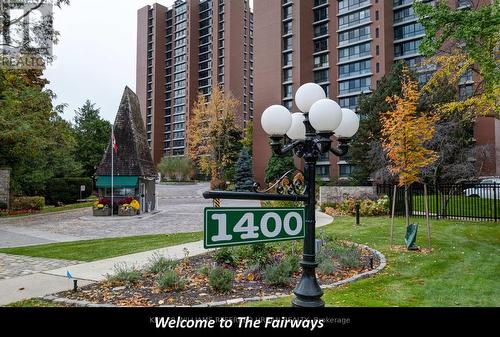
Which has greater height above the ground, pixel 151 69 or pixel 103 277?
pixel 151 69

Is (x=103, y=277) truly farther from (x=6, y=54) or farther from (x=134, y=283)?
(x=6, y=54)

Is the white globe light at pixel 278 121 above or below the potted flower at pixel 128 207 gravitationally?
above

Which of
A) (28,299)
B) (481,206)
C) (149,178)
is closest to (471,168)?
(481,206)

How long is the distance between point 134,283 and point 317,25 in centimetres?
5603

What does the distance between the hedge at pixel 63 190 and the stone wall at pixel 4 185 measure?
29.3 ft

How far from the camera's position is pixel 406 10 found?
49.9 metres

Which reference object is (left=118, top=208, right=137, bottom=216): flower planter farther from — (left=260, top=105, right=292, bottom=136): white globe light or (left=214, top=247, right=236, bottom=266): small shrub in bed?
(left=260, top=105, right=292, bottom=136): white globe light

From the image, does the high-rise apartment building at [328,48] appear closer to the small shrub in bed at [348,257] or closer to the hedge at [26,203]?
the hedge at [26,203]

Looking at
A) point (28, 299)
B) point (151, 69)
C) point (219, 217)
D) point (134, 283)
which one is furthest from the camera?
point (151, 69)

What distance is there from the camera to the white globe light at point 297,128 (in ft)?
17.5

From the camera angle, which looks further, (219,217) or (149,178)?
(149,178)

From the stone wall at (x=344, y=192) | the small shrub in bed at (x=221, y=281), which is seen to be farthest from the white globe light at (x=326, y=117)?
the stone wall at (x=344, y=192)

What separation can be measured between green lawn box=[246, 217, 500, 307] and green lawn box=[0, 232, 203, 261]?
646 cm

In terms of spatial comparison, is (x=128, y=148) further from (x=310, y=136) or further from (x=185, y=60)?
(x=185, y=60)
